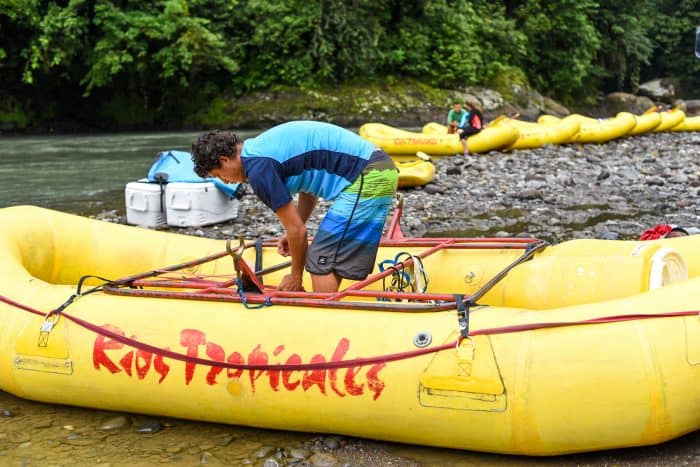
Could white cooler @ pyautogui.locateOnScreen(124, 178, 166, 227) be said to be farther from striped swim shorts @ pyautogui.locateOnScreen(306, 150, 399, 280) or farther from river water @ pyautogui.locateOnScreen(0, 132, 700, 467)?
striped swim shorts @ pyautogui.locateOnScreen(306, 150, 399, 280)

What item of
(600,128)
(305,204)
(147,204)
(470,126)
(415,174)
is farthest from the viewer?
(600,128)

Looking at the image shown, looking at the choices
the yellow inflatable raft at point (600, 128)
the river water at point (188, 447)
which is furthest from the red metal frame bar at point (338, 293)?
the yellow inflatable raft at point (600, 128)

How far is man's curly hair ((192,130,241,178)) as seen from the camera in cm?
358

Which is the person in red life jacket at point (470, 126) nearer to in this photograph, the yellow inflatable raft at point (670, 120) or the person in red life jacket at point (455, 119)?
the person in red life jacket at point (455, 119)

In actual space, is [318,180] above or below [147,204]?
above

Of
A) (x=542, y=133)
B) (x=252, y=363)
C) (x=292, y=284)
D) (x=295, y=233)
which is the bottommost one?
(x=252, y=363)

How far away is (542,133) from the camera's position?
1480cm

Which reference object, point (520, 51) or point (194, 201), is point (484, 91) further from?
point (194, 201)

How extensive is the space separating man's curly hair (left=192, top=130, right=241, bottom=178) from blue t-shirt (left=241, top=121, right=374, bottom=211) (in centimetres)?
8

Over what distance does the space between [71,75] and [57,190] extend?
49.0 feet

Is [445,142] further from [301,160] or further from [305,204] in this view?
[301,160]

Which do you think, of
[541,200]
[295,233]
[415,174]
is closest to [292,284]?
[295,233]

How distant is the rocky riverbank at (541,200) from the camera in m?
7.85

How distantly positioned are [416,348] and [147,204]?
5632mm
